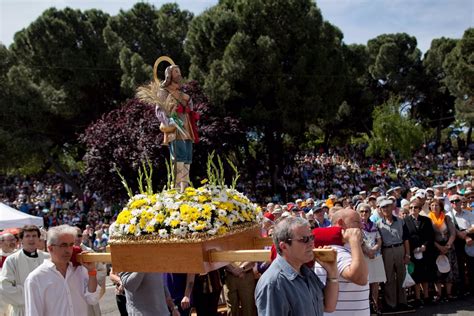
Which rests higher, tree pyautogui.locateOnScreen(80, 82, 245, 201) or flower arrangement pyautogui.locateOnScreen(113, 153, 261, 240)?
tree pyautogui.locateOnScreen(80, 82, 245, 201)

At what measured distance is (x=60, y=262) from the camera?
4473mm

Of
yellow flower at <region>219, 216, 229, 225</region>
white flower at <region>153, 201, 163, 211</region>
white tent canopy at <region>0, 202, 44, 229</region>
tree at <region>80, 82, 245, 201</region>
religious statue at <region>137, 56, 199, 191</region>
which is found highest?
tree at <region>80, 82, 245, 201</region>

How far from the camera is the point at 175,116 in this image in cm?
729

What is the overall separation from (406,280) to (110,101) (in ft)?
99.9

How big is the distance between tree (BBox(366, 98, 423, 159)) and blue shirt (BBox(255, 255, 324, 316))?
45.3 meters

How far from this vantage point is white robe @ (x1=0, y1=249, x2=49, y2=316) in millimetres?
6156

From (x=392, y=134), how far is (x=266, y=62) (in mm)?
20837

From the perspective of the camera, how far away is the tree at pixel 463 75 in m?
44.9

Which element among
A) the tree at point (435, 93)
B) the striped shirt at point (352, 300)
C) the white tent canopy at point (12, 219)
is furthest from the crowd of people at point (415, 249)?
the tree at point (435, 93)

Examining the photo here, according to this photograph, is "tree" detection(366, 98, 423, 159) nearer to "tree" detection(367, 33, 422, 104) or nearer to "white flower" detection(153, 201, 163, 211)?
"tree" detection(367, 33, 422, 104)

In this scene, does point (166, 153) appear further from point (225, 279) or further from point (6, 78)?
point (225, 279)

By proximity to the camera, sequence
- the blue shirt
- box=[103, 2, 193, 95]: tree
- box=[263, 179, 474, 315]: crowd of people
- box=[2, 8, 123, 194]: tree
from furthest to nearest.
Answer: box=[103, 2, 193, 95]: tree, box=[2, 8, 123, 194]: tree, box=[263, 179, 474, 315]: crowd of people, the blue shirt

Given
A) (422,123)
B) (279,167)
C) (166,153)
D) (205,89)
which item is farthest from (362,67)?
(166,153)

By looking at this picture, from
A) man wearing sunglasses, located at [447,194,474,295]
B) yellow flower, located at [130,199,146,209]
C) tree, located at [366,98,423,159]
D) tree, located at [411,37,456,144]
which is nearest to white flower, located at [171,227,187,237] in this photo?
yellow flower, located at [130,199,146,209]
